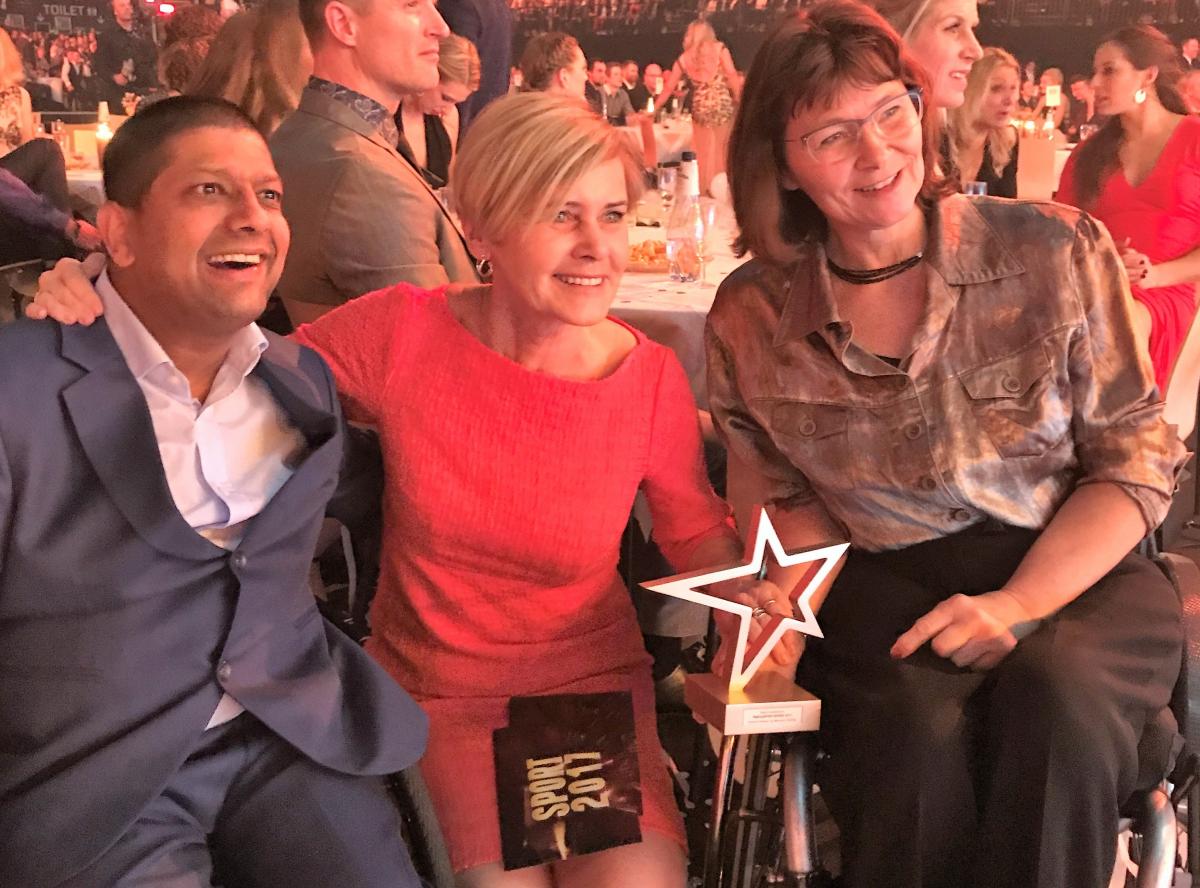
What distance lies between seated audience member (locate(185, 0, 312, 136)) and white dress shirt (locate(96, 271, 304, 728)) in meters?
2.01

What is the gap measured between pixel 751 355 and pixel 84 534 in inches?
41.0

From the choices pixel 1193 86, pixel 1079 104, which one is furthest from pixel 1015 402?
pixel 1079 104

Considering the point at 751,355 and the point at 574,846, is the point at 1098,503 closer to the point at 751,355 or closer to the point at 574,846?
the point at 751,355

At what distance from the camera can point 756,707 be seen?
1.63m

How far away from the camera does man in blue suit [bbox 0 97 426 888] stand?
148 cm

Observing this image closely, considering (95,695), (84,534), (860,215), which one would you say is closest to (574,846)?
(95,695)

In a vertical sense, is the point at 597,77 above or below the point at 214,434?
below

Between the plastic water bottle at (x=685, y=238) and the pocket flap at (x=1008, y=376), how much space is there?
1.55 meters

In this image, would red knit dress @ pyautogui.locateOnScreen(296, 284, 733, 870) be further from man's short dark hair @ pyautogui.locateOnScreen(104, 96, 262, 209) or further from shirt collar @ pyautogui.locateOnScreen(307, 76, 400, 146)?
shirt collar @ pyautogui.locateOnScreen(307, 76, 400, 146)

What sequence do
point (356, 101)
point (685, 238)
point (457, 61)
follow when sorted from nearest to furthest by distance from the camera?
point (356, 101) → point (685, 238) → point (457, 61)

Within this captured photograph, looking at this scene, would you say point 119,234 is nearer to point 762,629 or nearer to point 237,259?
point 237,259

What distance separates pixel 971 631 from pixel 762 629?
0.29 metres

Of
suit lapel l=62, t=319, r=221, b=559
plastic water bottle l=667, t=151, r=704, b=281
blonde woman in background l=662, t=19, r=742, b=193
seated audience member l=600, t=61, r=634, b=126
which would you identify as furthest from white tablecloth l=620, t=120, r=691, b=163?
suit lapel l=62, t=319, r=221, b=559

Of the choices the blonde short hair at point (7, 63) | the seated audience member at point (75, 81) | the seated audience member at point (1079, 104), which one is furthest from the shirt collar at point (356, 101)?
the seated audience member at point (75, 81)
